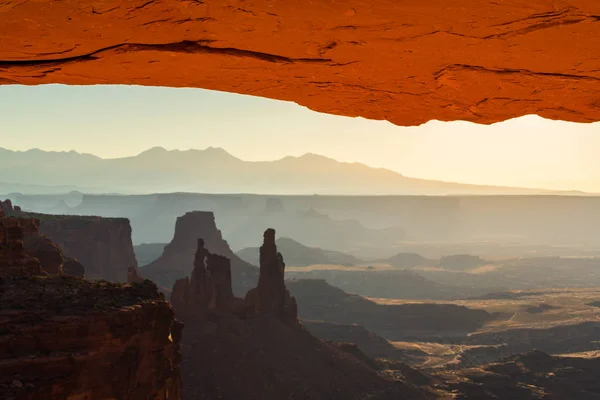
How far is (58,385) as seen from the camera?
21.2 metres

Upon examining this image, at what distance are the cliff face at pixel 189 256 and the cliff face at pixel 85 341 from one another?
88.4m

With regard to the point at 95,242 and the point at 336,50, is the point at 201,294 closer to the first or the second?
the point at 95,242

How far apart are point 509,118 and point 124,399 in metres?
21.2

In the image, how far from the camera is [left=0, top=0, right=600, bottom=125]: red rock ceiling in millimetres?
4055

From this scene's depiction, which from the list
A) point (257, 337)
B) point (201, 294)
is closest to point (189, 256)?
point (201, 294)

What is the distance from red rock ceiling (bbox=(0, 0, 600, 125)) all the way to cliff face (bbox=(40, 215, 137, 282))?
9220cm

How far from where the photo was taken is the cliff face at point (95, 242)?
95438 millimetres

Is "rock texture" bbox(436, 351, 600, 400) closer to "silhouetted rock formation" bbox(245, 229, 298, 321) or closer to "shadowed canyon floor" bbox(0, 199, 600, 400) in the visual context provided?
"shadowed canyon floor" bbox(0, 199, 600, 400)

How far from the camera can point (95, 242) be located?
328 feet

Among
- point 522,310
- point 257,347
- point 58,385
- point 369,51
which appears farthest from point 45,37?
point 522,310

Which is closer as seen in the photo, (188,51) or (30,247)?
(188,51)

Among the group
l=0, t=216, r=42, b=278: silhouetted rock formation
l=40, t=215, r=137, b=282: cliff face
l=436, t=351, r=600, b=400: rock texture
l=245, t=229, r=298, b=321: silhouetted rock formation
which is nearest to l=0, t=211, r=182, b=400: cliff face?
l=0, t=216, r=42, b=278: silhouetted rock formation

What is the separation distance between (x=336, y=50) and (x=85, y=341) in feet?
68.1

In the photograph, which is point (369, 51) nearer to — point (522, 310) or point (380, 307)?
point (380, 307)
